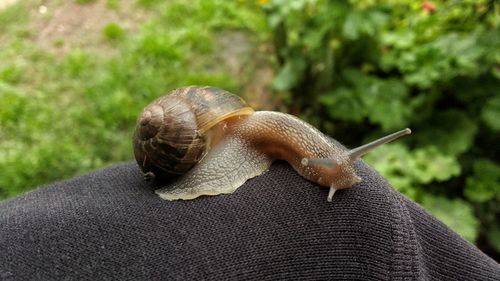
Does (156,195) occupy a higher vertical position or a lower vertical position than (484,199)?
lower

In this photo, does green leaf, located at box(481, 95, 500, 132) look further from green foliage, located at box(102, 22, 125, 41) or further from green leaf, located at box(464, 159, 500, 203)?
green foliage, located at box(102, 22, 125, 41)

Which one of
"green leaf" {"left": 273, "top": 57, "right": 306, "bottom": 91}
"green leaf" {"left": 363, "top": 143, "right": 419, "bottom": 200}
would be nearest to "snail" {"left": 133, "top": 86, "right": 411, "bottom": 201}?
"green leaf" {"left": 363, "top": 143, "right": 419, "bottom": 200}

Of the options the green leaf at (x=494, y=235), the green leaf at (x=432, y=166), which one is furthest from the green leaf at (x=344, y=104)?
the green leaf at (x=494, y=235)

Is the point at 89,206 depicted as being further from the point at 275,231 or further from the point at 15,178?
the point at 15,178

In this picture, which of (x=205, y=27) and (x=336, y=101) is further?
(x=205, y=27)

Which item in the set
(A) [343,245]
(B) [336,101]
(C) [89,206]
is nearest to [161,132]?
(C) [89,206]

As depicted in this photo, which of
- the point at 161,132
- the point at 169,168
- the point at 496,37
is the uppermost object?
the point at 496,37

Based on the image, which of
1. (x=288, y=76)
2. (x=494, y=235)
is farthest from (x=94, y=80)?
(x=494, y=235)

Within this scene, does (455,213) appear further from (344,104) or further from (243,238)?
(243,238)

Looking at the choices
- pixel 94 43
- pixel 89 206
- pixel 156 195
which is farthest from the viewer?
pixel 94 43
